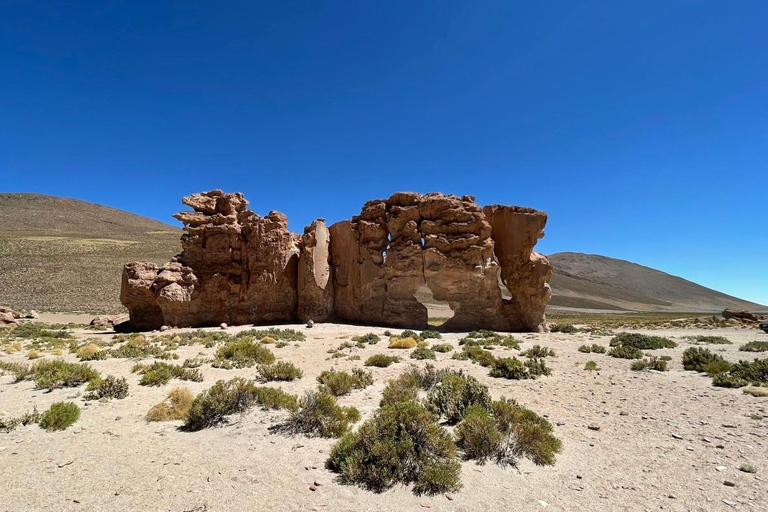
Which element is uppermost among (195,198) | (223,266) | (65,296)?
(195,198)

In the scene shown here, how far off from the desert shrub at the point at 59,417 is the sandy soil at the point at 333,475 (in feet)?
0.50

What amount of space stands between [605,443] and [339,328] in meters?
18.6

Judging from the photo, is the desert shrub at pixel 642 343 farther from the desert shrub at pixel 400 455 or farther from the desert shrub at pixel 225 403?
the desert shrub at pixel 225 403

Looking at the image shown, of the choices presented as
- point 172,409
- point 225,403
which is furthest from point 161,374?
point 225,403

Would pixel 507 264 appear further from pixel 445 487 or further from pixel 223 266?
pixel 445 487

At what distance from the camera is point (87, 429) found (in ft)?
19.6

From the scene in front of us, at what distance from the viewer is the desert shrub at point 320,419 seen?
230 inches

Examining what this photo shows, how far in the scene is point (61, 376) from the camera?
8570 mm

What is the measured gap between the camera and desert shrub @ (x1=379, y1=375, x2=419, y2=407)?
23.9 feet

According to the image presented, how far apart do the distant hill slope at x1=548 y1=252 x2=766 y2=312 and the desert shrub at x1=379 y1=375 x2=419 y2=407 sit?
10845cm

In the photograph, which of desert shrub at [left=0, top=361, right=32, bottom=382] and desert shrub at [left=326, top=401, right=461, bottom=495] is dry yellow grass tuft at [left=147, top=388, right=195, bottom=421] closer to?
desert shrub at [left=326, top=401, right=461, bottom=495]

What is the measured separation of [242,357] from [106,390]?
14.7 ft

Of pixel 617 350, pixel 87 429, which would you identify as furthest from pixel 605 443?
pixel 617 350

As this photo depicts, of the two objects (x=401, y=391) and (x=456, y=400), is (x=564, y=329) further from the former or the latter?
(x=456, y=400)
